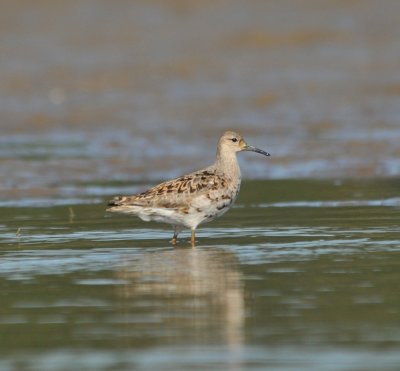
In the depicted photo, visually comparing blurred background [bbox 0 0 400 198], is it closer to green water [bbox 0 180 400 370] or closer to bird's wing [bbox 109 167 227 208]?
green water [bbox 0 180 400 370]

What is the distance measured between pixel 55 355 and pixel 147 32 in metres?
23.0

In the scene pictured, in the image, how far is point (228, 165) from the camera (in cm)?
1355

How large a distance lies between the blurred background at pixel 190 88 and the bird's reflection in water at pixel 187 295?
6.04 m

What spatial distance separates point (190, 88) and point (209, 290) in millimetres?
17078

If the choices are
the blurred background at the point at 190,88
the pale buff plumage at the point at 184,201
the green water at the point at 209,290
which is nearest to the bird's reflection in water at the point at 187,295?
the green water at the point at 209,290

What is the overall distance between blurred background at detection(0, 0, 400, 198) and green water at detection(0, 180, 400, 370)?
390cm

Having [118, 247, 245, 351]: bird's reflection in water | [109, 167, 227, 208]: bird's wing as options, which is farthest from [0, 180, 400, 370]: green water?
[109, 167, 227, 208]: bird's wing

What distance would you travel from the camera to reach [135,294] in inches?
379

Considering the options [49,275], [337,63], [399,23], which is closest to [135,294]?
[49,275]

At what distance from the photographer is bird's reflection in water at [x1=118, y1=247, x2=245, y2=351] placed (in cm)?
822

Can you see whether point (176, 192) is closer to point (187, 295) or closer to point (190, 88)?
point (187, 295)

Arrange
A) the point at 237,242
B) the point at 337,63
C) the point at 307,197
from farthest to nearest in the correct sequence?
the point at 337,63 → the point at 307,197 → the point at 237,242

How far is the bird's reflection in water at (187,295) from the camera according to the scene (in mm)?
8219

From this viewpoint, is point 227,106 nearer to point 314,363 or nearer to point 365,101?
point 365,101
